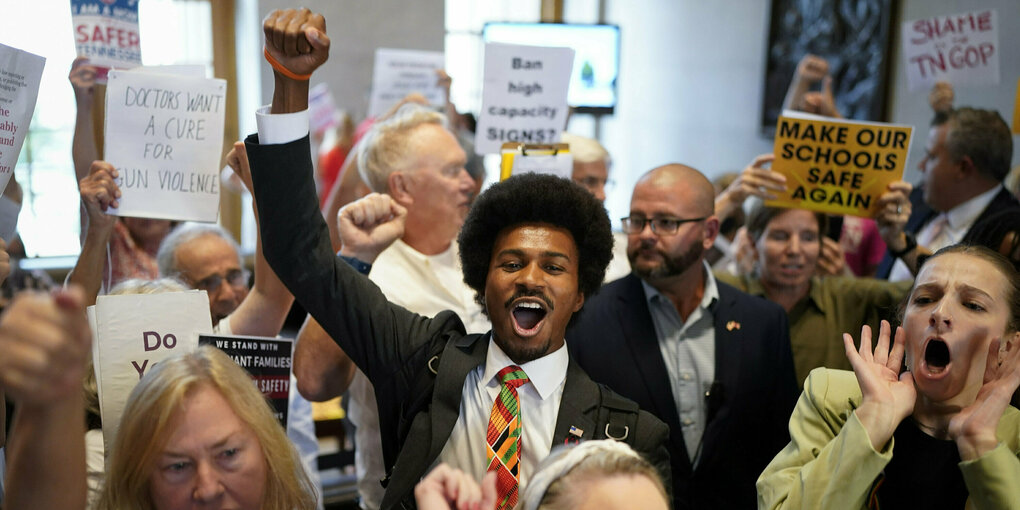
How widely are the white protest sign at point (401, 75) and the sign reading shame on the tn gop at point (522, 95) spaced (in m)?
1.60

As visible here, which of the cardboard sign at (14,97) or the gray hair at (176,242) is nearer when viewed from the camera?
the cardboard sign at (14,97)

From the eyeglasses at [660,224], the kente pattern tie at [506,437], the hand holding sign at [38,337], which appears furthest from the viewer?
the eyeglasses at [660,224]

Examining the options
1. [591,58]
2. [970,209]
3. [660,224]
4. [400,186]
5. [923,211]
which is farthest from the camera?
[591,58]

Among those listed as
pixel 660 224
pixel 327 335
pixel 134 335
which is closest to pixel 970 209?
pixel 660 224

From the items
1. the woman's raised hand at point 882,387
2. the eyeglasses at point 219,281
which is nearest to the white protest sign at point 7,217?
the eyeglasses at point 219,281

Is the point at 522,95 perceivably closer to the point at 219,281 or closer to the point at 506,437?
the point at 219,281

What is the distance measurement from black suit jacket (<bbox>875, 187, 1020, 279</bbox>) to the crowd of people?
674 mm

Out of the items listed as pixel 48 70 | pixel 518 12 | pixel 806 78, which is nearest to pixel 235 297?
pixel 806 78

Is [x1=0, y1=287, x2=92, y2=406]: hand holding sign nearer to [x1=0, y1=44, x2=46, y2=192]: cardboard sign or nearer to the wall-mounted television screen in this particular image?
[x1=0, y1=44, x2=46, y2=192]: cardboard sign

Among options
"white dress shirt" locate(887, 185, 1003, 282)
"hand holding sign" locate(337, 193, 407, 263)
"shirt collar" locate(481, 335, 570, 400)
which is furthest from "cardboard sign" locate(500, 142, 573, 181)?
"white dress shirt" locate(887, 185, 1003, 282)

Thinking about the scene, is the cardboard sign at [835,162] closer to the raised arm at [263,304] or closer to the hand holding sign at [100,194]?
the raised arm at [263,304]

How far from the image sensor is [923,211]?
4.06m

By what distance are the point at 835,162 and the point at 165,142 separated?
83.7 inches

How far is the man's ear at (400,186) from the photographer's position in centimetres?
287
